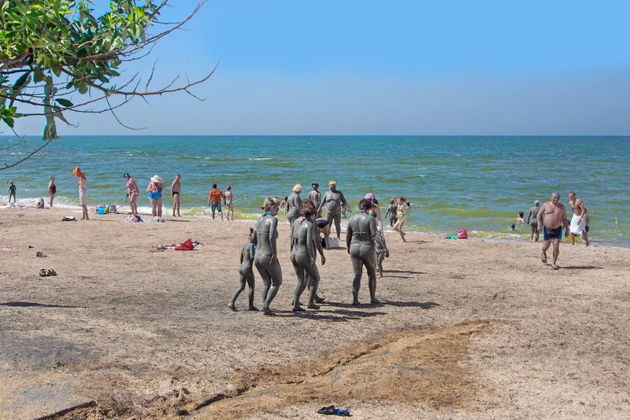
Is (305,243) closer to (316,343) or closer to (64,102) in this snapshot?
(316,343)

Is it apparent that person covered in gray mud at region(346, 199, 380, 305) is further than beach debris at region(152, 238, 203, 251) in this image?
No

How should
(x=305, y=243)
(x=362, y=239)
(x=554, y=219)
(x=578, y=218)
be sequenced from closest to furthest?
(x=305, y=243) < (x=362, y=239) < (x=554, y=219) < (x=578, y=218)

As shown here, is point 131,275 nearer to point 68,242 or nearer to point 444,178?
point 68,242

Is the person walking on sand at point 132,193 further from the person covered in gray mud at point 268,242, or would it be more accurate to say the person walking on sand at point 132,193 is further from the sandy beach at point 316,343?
the person covered in gray mud at point 268,242

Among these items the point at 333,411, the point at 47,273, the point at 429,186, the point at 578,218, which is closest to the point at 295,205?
the point at 47,273

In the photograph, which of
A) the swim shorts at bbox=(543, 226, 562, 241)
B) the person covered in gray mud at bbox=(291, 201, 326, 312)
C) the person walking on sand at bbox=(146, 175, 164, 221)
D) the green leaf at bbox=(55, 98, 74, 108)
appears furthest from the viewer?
the person walking on sand at bbox=(146, 175, 164, 221)

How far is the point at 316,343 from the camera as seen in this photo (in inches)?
357

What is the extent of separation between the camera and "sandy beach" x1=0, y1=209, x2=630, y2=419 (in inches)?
271

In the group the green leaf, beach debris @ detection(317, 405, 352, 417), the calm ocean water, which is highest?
the green leaf

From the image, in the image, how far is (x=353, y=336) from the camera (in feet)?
31.2

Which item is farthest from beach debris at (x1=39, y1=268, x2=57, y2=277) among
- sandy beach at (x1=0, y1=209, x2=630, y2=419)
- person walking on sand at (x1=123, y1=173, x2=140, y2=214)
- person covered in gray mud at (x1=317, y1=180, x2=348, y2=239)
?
person walking on sand at (x1=123, y1=173, x2=140, y2=214)

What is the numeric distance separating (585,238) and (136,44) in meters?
17.9

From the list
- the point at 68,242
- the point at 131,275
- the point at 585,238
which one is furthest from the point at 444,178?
the point at 131,275

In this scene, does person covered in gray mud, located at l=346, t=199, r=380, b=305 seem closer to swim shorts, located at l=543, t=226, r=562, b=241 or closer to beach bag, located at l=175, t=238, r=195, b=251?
swim shorts, located at l=543, t=226, r=562, b=241
